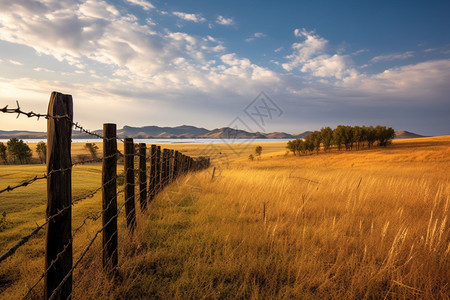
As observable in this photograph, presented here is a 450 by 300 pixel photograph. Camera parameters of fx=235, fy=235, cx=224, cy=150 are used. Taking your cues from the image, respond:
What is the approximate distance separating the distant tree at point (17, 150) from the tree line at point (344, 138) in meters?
50.7

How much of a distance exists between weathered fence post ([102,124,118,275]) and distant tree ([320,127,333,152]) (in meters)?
53.1

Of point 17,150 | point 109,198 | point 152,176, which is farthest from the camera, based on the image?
point 17,150

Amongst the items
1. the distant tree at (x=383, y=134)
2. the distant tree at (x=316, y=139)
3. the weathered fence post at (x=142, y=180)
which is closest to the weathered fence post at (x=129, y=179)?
the weathered fence post at (x=142, y=180)

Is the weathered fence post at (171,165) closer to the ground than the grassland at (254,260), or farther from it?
farther from it

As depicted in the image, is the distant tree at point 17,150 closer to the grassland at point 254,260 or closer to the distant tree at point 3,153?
the distant tree at point 3,153

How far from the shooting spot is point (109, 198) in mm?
2846

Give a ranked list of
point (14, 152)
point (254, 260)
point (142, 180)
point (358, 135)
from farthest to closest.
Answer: point (358, 135) < point (14, 152) < point (142, 180) < point (254, 260)

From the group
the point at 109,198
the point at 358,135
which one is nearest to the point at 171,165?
the point at 109,198

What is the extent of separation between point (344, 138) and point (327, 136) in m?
3.58

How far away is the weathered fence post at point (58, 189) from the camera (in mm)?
1756

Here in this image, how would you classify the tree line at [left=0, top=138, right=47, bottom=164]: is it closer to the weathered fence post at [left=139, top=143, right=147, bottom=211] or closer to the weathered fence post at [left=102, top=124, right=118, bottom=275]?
the weathered fence post at [left=139, top=143, right=147, bottom=211]

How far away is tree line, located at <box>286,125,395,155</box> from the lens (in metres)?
48.8

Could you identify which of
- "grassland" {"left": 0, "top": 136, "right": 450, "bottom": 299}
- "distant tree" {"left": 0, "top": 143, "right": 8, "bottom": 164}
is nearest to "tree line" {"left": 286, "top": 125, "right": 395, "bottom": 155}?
"grassland" {"left": 0, "top": 136, "right": 450, "bottom": 299}

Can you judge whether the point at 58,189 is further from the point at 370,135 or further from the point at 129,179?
the point at 370,135
